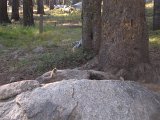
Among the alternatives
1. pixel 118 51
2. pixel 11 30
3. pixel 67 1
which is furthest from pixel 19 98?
pixel 67 1

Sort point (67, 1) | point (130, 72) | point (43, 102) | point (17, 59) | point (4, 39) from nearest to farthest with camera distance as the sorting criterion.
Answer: point (43, 102)
point (130, 72)
point (17, 59)
point (4, 39)
point (67, 1)

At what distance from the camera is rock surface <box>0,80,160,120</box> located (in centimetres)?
563

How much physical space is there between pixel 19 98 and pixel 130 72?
2.81 m

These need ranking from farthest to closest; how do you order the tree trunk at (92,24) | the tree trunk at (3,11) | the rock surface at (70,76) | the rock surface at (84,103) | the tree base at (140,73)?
the tree trunk at (3,11)
the tree trunk at (92,24)
the tree base at (140,73)
the rock surface at (70,76)
the rock surface at (84,103)

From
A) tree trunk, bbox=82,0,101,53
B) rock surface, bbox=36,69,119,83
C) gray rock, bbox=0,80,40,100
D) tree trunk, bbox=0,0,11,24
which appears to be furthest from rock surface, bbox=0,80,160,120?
tree trunk, bbox=0,0,11,24

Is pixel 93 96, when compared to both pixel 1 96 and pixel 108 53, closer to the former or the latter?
pixel 1 96

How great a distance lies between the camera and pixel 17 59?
1225 centimetres

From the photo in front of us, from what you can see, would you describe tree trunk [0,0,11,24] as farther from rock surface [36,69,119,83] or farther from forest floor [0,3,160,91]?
rock surface [36,69,119,83]

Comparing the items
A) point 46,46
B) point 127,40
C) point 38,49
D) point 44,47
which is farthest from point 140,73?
point 46,46

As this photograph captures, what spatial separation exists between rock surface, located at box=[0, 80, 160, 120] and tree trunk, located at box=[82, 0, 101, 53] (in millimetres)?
4657

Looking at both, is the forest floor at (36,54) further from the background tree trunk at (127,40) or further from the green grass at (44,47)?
the background tree trunk at (127,40)

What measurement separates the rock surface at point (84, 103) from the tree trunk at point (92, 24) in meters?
4.66

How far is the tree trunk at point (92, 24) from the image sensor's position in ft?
35.2

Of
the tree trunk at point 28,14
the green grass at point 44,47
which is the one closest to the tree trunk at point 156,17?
the green grass at point 44,47
